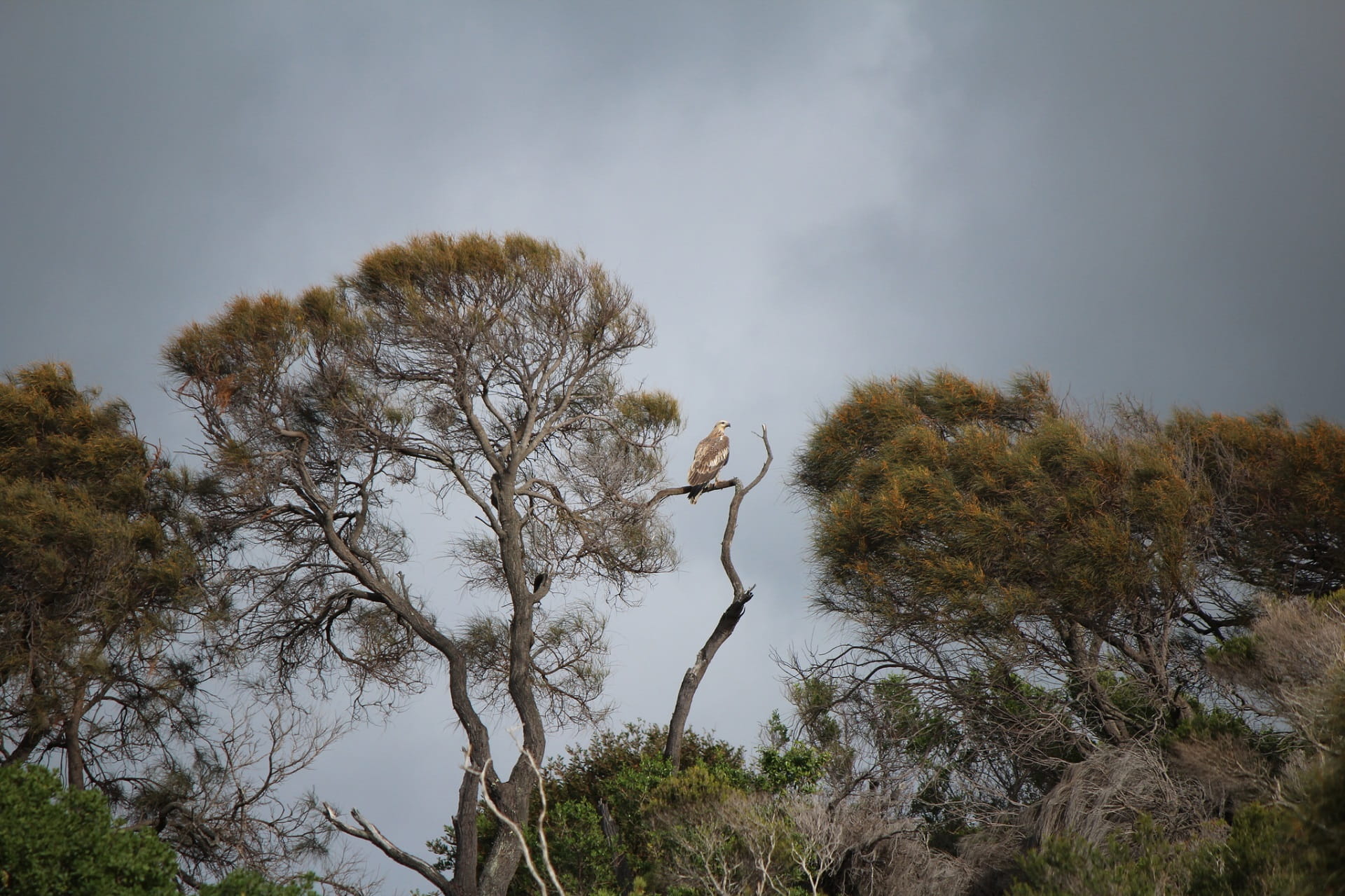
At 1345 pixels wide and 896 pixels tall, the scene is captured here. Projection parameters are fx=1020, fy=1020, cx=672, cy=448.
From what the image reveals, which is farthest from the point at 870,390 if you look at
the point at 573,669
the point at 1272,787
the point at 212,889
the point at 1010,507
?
the point at 212,889

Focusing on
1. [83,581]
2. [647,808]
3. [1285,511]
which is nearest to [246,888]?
[647,808]

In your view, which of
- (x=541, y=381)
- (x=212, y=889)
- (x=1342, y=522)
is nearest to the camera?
(x=212, y=889)

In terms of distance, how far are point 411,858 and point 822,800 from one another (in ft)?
14.2

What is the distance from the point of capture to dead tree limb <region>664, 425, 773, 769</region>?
1155 cm

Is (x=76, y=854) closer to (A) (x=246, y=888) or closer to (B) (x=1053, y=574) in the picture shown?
(A) (x=246, y=888)

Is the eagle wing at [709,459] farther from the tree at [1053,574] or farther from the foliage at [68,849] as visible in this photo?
the foliage at [68,849]

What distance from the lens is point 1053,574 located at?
438 inches

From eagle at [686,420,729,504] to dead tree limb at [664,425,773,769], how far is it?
16 centimetres

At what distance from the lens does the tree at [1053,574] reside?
1077 centimetres

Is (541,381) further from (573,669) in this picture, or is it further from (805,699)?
(805,699)

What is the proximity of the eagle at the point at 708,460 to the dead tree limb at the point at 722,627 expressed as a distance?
0.52 feet

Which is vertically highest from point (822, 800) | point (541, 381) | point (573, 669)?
point (541, 381)

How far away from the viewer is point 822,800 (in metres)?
9.98

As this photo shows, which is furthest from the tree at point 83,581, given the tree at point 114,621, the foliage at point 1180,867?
the foliage at point 1180,867
